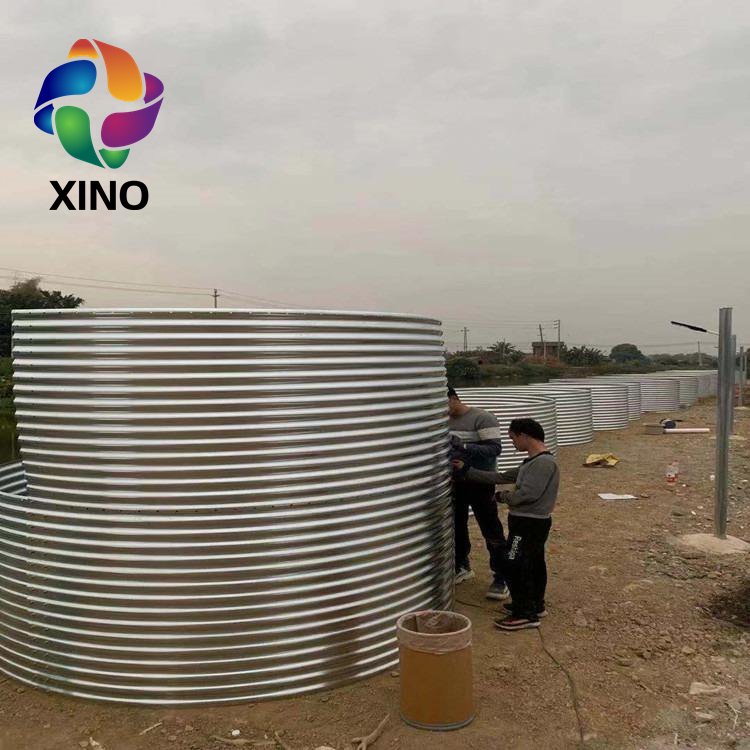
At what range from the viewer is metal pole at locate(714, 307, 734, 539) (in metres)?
8.84

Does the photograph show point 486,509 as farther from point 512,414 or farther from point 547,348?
point 547,348

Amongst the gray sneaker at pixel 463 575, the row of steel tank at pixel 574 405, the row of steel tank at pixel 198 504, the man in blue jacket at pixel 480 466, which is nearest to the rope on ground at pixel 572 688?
the man in blue jacket at pixel 480 466

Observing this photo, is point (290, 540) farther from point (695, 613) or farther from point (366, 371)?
point (695, 613)

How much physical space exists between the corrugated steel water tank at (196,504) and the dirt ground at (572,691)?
0.22m

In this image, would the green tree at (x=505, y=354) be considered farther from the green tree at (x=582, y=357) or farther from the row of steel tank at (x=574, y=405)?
the row of steel tank at (x=574, y=405)

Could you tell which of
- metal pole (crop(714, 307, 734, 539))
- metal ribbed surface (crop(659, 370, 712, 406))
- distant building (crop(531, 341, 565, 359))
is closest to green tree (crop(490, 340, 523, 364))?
distant building (crop(531, 341, 565, 359))

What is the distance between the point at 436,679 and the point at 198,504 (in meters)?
1.89

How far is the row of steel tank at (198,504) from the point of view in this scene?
15.4ft

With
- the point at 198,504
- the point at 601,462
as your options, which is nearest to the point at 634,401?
the point at 601,462

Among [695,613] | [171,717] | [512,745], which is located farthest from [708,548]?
[171,717]

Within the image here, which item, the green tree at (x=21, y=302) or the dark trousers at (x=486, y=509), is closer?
the dark trousers at (x=486, y=509)

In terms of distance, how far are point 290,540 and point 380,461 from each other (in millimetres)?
872

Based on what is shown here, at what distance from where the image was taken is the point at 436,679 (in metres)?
4.66

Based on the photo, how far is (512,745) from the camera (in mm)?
4551
